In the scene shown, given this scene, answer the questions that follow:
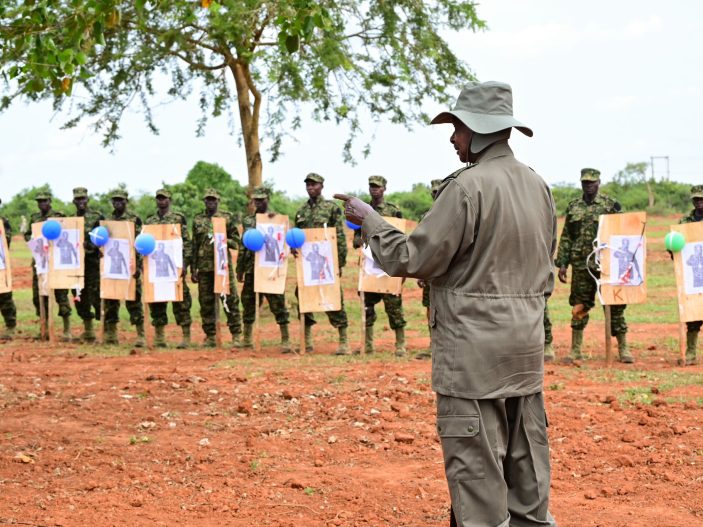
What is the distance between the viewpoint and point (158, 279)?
1291cm

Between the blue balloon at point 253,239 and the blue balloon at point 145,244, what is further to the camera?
the blue balloon at point 145,244

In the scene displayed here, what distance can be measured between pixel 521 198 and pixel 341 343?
8.87 m

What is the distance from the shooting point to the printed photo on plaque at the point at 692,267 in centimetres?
1094

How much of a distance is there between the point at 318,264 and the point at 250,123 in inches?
230

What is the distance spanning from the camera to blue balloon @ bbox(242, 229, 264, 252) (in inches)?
481

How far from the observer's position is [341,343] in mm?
12695

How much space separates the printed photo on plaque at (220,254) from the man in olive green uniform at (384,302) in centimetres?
202

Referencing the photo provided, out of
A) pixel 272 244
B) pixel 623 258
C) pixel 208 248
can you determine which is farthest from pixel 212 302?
pixel 623 258

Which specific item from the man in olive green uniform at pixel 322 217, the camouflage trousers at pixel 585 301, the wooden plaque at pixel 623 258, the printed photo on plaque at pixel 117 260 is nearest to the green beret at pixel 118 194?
the printed photo on plaque at pixel 117 260

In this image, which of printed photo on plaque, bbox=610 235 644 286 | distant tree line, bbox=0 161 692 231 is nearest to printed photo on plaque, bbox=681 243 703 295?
printed photo on plaque, bbox=610 235 644 286

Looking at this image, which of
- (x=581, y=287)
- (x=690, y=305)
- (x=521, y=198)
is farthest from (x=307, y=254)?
(x=521, y=198)

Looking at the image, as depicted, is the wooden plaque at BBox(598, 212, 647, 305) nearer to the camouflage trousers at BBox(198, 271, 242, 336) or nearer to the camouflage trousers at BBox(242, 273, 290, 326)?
the camouflage trousers at BBox(242, 273, 290, 326)

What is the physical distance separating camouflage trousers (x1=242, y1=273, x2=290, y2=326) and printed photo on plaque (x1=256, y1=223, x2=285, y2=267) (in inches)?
24.4

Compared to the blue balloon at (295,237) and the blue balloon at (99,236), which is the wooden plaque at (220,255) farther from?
the blue balloon at (99,236)
